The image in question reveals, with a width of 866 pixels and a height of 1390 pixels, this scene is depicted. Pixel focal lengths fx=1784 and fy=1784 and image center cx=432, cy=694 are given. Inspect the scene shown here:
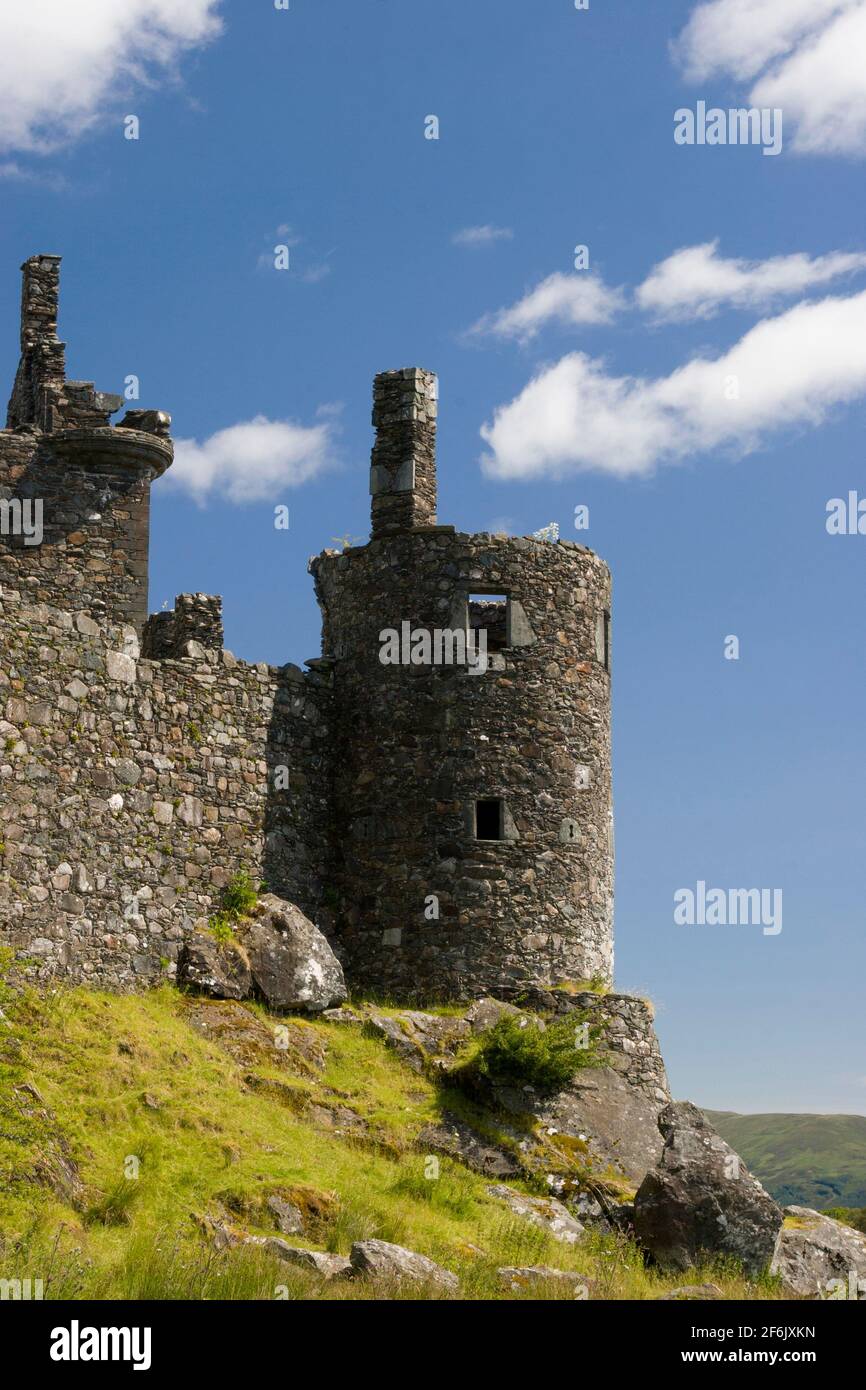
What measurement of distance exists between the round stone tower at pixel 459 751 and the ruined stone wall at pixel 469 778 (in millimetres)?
22

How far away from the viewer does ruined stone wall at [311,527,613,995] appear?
82.2 ft

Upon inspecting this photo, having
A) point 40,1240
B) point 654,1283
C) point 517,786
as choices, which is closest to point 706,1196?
point 654,1283

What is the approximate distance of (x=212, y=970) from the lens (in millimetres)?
22656

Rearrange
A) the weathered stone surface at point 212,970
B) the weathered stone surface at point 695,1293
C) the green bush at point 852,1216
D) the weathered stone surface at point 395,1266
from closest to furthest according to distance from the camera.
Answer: the weathered stone surface at point 395,1266 → the weathered stone surface at point 695,1293 → the weathered stone surface at point 212,970 → the green bush at point 852,1216

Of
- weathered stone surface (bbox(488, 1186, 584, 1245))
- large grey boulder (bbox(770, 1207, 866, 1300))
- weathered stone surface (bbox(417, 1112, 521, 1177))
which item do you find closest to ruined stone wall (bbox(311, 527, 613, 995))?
weathered stone surface (bbox(417, 1112, 521, 1177))

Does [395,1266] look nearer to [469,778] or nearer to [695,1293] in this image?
[695,1293]

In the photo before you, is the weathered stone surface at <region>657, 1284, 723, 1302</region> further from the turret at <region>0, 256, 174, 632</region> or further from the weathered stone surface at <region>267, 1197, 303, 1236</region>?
the turret at <region>0, 256, 174, 632</region>

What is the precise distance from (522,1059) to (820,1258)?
4583 millimetres

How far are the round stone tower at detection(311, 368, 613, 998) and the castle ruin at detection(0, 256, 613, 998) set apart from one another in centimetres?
3

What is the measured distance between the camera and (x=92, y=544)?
28.7m

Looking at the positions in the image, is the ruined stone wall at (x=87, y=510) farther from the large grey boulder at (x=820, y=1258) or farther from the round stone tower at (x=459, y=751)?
the large grey boulder at (x=820, y=1258)

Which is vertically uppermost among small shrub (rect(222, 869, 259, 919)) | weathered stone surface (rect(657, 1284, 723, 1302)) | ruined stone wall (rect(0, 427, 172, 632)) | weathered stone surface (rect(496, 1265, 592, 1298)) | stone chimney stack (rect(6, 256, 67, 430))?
stone chimney stack (rect(6, 256, 67, 430))

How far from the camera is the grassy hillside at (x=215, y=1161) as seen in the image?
16.3 m

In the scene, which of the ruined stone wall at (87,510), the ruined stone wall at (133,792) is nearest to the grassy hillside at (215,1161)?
the ruined stone wall at (133,792)
